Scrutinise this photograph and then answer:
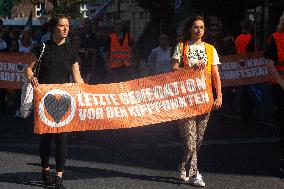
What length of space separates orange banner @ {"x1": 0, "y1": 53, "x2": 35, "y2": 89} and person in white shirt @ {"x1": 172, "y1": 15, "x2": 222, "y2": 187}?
8223mm

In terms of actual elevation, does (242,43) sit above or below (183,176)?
above

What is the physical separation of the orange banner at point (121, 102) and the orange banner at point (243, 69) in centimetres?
634

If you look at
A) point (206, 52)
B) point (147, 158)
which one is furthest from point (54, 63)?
point (147, 158)

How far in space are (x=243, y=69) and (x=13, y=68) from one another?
15.8ft

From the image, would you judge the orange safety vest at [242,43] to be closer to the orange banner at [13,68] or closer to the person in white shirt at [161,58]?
the person in white shirt at [161,58]

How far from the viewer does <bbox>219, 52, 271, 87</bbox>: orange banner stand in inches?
572

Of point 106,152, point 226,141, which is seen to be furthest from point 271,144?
point 106,152

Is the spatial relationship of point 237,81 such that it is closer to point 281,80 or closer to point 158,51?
point 158,51

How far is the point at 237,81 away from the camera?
14844 millimetres

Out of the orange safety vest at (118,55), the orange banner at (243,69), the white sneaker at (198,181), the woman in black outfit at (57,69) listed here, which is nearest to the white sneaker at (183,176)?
the white sneaker at (198,181)

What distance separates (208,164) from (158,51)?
14.7 feet

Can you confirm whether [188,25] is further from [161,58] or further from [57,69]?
[161,58]

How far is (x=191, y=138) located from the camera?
8078 millimetres

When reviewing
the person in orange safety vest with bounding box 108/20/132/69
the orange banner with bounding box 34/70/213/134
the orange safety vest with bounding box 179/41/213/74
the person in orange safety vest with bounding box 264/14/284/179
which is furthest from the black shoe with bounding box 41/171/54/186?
the person in orange safety vest with bounding box 108/20/132/69
